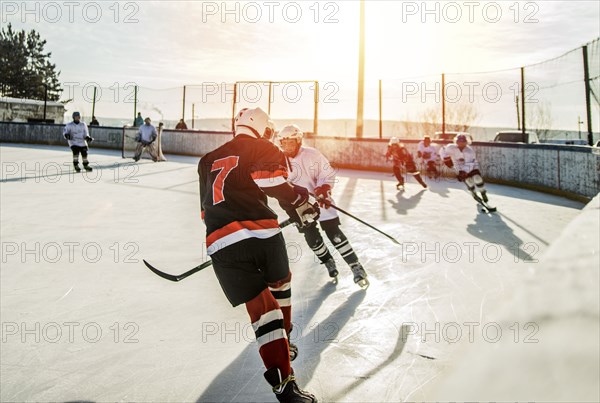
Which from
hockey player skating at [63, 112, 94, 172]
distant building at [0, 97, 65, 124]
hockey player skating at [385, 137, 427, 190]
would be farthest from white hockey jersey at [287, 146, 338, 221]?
distant building at [0, 97, 65, 124]

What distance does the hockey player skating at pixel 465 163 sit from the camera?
348 inches

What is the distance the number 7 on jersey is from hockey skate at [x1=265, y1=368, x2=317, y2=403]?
1025 mm

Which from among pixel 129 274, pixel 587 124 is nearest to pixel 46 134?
pixel 129 274

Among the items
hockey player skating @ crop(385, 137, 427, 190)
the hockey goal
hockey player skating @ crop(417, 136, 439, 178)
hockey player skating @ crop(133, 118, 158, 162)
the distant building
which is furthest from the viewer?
the distant building

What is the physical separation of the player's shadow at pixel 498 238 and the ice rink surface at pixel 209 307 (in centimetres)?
3

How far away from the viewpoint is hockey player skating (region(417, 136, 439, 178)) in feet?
46.5

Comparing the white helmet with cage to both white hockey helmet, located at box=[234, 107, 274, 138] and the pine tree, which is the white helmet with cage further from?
the pine tree

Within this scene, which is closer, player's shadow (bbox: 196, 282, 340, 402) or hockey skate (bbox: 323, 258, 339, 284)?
player's shadow (bbox: 196, 282, 340, 402)

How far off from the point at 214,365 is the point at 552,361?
9.12ft

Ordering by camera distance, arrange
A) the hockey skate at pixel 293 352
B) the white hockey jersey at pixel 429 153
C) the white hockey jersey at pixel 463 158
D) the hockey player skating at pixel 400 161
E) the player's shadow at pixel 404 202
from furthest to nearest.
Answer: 1. the white hockey jersey at pixel 429 153
2. the hockey player skating at pixel 400 161
3. the white hockey jersey at pixel 463 158
4. the player's shadow at pixel 404 202
5. the hockey skate at pixel 293 352

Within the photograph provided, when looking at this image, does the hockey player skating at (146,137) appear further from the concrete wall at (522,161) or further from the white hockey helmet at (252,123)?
the white hockey helmet at (252,123)

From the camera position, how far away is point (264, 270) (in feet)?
8.80

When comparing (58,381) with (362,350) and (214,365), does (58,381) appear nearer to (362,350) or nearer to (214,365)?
(214,365)

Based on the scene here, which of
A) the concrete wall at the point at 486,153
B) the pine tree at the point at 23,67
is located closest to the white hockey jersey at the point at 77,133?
the concrete wall at the point at 486,153
